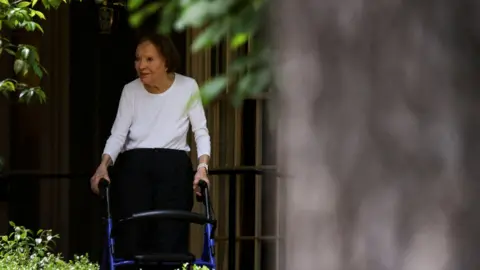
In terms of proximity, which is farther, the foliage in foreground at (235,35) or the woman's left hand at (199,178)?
the woman's left hand at (199,178)

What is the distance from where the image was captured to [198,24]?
116 centimetres

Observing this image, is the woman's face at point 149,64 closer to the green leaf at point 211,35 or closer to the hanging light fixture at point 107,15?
the hanging light fixture at point 107,15

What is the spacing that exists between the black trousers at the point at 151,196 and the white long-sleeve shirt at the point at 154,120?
57 mm

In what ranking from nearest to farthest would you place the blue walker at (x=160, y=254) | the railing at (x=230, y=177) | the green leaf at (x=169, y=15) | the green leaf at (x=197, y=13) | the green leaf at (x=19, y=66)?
the green leaf at (x=197, y=13) → the green leaf at (x=169, y=15) → the blue walker at (x=160, y=254) → the green leaf at (x=19, y=66) → the railing at (x=230, y=177)

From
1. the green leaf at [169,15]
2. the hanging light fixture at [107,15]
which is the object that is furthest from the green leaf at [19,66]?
the green leaf at [169,15]

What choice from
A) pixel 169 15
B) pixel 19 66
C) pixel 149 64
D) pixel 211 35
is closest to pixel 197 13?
pixel 211 35

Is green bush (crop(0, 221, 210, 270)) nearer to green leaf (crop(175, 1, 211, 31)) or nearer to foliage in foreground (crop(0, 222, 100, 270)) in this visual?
foliage in foreground (crop(0, 222, 100, 270))

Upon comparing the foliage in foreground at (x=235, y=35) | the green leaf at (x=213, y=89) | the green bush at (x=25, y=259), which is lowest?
the green bush at (x=25, y=259)

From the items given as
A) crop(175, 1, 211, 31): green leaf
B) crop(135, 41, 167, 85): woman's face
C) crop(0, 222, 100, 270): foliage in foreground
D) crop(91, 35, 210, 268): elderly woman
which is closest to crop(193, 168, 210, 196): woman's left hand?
crop(91, 35, 210, 268): elderly woman

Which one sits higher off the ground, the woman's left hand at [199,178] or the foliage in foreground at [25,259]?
the woman's left hand at [199,178]

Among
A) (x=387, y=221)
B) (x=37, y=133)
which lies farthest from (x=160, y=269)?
(x=387, y=221)

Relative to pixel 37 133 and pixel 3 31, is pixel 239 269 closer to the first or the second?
pixel 37 133

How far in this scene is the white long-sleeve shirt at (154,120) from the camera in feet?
16.4

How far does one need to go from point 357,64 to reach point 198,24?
14.1 inches
